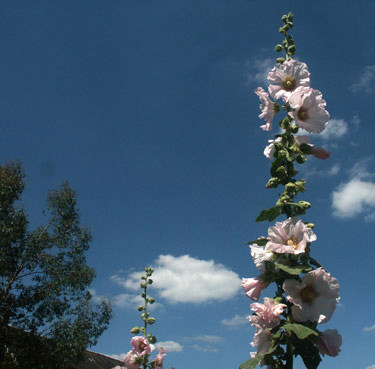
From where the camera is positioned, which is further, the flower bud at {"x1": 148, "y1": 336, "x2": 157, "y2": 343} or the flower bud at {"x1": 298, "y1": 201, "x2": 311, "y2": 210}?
the flower bud at {"x1": 148, "y1": 336, "x2": 157, "y2": 343}

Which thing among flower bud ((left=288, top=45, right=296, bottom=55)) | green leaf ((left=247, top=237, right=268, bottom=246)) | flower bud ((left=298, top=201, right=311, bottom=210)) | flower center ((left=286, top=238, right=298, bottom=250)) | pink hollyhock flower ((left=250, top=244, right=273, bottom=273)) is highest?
flower bud ((left=288, top=45, right=296, bottom=55))

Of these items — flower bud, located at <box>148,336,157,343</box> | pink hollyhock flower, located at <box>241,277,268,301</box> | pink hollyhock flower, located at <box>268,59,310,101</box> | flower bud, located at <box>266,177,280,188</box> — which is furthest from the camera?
flower bud, located at <box>148,336,157,343</box>

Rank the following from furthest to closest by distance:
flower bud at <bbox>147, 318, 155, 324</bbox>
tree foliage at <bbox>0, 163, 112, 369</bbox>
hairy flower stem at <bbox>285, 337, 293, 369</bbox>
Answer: tree foliage at <bbox>0, 163, 112, 369</bbox> < flower bud at <bbox>147, 318, 155, 324</bbox> < hairy flower stem at <bbox>285, 337, 293, 369</bbox>

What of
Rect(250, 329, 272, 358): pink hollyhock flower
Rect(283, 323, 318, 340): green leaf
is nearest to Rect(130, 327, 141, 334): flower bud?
Rect(250, 329, 272, 358): pink hollyhock flower

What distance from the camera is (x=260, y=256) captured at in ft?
7.48

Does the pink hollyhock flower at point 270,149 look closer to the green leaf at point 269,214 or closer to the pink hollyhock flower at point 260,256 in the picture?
the green leaf at point 269,214

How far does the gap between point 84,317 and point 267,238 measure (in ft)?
57.5

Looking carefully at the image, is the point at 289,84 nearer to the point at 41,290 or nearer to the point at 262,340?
the point at 262,340

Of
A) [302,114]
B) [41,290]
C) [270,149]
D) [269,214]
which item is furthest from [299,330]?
[41,290]

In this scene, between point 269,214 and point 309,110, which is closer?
point 269,214

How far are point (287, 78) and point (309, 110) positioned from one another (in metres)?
0.33

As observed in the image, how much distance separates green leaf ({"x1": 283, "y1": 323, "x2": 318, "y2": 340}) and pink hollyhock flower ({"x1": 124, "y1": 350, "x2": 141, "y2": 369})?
2.18 meters

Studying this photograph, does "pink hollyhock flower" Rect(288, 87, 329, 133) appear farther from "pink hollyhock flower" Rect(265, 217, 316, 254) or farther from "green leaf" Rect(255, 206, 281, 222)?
"pink hollyhock flower" Rect(265, 217, 316, 254)

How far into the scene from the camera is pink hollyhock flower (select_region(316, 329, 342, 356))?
2.10 meters
